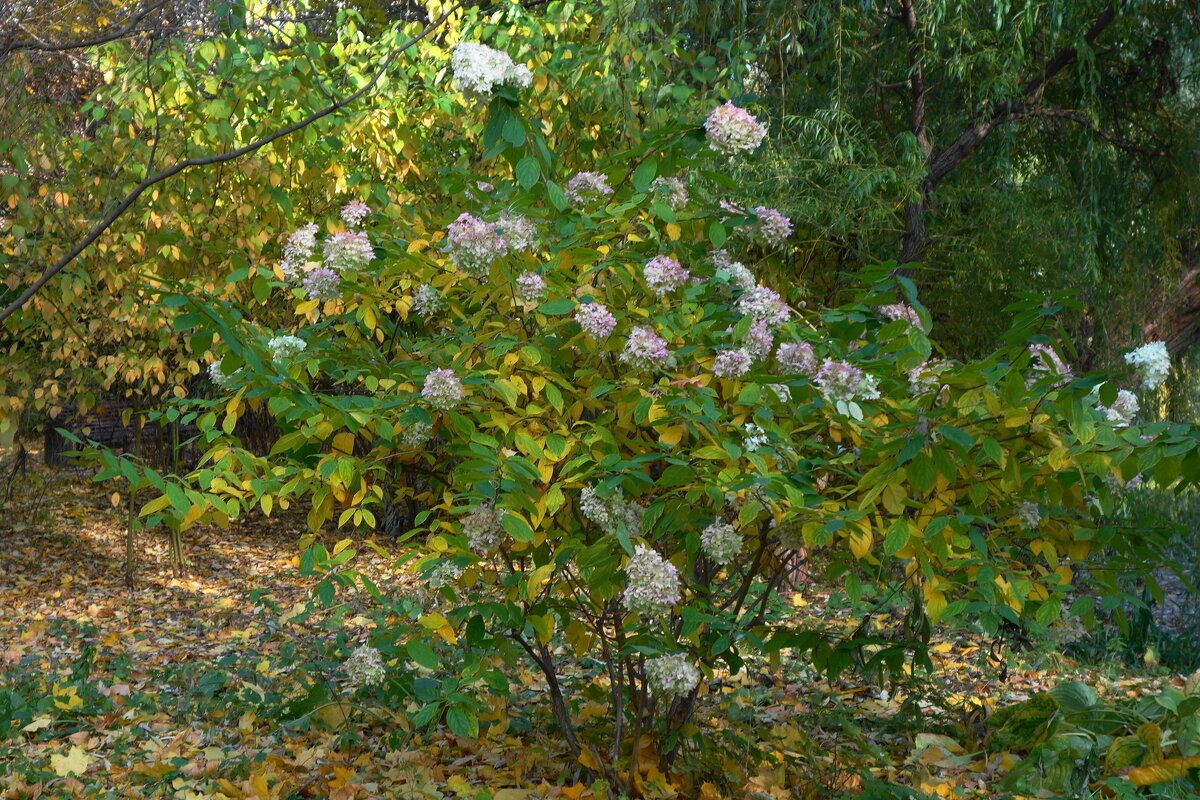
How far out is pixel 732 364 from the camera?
90.0 inches

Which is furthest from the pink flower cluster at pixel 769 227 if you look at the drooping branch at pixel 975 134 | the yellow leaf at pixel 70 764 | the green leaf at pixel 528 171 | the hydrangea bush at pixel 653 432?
the drooping branch at pixel 975 134

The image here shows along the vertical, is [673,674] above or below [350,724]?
above

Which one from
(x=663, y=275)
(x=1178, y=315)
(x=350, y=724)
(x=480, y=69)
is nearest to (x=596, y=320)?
(x=663, y=275)

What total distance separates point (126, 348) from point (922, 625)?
516 centimetres

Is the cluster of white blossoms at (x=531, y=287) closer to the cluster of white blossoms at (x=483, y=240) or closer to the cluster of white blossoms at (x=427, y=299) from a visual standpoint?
the cluster of white blossoms at (x=483, y=240)

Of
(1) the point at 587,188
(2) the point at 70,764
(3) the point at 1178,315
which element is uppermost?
(3) the point at 1178,315

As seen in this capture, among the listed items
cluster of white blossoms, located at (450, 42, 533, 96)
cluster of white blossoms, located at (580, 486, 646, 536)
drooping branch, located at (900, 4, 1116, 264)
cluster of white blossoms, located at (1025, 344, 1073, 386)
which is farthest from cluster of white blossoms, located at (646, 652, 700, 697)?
drooping branch, located at (900, 4, 1116, 264)

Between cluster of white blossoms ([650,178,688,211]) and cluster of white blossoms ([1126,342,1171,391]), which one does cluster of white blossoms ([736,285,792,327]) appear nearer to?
cluster of white blossoms ([650,178,688,211])

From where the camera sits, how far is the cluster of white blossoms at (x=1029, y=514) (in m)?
2.30

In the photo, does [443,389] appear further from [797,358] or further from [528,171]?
[797,358]

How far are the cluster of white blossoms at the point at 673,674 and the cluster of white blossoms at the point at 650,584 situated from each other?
0.16 m

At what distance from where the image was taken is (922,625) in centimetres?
282

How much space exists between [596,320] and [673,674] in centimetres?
80

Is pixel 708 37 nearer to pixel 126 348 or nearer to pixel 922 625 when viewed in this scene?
pixel 126 348
